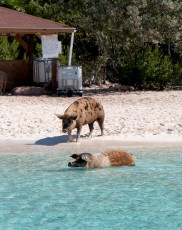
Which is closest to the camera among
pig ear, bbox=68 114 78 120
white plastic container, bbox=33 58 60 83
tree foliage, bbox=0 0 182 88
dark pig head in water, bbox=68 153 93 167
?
dark pig head in water, bbox=68 153 93 167

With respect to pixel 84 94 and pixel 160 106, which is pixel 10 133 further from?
pixel 84 94

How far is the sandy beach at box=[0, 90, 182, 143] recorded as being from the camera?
15719 mm

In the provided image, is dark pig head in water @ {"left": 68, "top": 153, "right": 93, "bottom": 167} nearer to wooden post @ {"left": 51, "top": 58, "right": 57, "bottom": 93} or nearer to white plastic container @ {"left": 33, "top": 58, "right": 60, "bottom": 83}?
wooden post @ {"left": 51, "top": 58, "right": 57, "bottom": 93}

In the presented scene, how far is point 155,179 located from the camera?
11.7m

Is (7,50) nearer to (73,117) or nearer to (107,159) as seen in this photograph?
(73,117)

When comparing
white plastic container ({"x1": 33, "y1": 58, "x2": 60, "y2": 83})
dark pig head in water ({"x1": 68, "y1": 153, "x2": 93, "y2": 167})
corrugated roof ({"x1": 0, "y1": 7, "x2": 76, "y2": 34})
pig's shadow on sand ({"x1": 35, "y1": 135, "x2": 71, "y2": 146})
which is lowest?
pig's shadow on sand ({"x1": 35, "y1": 135, "x2": 71, "y2": 146})

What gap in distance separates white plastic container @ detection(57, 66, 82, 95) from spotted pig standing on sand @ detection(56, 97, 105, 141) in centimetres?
742

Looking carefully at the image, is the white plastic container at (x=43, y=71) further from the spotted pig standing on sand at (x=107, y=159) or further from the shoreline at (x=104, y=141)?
the spotted pig standing on sand at (x=107, y=159)

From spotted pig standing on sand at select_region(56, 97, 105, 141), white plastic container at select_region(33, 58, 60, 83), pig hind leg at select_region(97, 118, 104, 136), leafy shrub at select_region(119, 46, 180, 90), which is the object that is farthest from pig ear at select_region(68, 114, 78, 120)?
leafy shrub at select_region(119, 46, 180, 90)

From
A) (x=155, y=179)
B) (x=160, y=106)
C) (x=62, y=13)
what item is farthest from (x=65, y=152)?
(x=62, y=13)

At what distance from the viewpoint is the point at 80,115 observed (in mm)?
14906

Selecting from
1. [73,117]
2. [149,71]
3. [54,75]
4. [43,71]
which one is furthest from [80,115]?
[149,71]

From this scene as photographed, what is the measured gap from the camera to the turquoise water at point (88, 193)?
9.23m

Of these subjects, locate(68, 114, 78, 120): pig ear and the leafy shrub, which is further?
the leafy shrub
